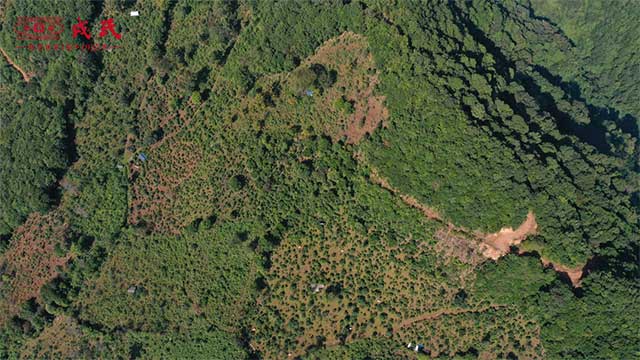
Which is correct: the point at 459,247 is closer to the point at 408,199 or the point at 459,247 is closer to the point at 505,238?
the point at 505,238

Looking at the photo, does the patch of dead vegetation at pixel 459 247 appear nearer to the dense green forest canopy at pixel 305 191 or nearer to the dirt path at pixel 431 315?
the dense green forest canopy at pixel 305 191

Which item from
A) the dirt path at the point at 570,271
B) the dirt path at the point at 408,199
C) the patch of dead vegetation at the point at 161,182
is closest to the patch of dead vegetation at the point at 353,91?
the dirt path at the point at 408,199

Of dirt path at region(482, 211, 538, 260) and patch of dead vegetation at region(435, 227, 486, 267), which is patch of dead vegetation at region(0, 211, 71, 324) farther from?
dirt path at region(482, 211, 538, 260)

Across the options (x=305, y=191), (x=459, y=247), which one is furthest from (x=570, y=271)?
(x=305, y=191)

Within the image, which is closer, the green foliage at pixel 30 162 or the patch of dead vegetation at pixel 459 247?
the patch of dead vegetation at pixel 459 247

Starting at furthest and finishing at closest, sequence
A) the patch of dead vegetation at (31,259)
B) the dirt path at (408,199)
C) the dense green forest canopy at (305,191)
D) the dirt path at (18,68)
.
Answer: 1. the dirt path at (18,68)
2. the patch of dead vegetation at (31,259)
3. the dirt path at (408,199)
4. the dense green forest canopy at (305,191)

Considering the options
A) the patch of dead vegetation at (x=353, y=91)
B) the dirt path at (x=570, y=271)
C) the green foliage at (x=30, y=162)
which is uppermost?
the patch of dead vegetation at (x=353, y=91)
